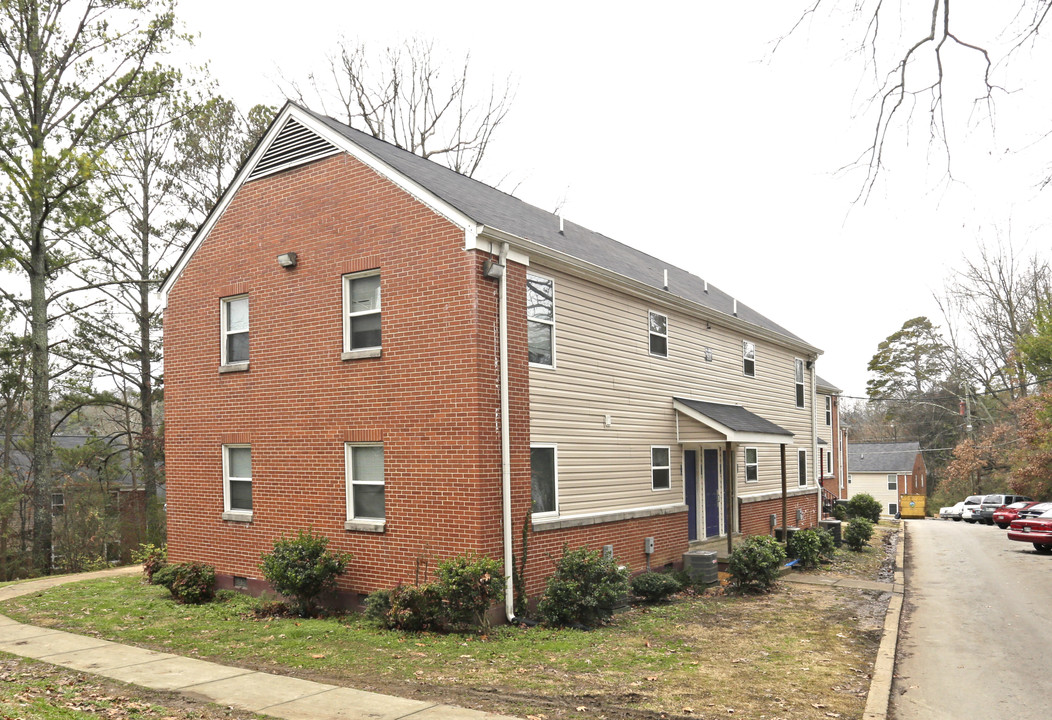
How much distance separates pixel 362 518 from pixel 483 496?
8.77ft

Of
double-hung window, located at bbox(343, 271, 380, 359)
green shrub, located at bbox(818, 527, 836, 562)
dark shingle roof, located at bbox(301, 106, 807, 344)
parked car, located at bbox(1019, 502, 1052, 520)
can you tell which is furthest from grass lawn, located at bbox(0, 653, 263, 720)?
parked car, located at bbox(1019, 502, 1052, 520)

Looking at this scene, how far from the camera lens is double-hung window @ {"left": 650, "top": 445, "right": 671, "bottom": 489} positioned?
16.8 m

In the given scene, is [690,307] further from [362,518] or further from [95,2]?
[95,2]

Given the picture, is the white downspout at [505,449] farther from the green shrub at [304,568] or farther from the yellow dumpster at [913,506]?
the yellow dumpster at [913,506]

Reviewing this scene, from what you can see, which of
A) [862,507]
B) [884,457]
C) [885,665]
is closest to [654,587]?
[885,665]

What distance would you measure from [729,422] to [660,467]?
1.92 metres

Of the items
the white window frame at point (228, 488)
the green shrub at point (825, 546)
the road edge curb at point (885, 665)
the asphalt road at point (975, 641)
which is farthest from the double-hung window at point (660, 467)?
the white window frame at point (228, 488)

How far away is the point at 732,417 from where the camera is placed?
18.5 m

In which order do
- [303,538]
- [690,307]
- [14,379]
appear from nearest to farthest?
[303,538] < [690,307] < [14,379]

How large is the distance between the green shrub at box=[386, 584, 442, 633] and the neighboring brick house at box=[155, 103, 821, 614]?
28.7 inches

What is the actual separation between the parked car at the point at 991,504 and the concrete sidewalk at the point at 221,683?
4599 centimetres

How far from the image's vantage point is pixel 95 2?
23562 millimetres

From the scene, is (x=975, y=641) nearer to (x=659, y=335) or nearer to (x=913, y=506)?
(x=659, y=335)

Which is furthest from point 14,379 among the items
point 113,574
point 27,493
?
point 113,574
